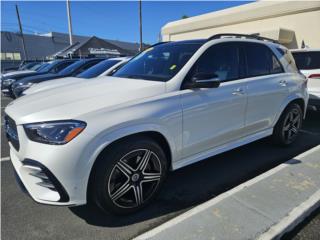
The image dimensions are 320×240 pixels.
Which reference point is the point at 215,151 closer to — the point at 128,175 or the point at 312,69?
the point at 128,175

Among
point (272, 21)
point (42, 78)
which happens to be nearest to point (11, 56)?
point (272, 21)

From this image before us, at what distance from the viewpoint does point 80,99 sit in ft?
8.87

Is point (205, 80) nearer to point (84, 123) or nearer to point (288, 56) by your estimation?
point (84, 123)

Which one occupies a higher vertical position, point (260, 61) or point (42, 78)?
point (260, 61)

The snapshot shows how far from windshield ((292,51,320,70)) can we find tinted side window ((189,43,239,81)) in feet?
11.9

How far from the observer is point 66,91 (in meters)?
3.14

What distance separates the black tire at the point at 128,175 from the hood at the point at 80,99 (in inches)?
16.7

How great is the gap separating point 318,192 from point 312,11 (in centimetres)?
1462

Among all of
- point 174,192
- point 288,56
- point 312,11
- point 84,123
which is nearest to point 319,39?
point 312,11

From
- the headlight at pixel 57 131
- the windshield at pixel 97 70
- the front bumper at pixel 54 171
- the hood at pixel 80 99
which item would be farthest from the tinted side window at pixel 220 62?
the windshield at pixel 97 70

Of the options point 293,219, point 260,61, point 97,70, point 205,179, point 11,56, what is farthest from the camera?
point 11,56

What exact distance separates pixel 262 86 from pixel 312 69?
3.20 meters

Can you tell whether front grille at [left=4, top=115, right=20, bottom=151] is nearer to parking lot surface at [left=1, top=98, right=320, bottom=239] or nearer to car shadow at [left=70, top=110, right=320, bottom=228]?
parking lot surface at [left=1, top=98, right=320, bottom=239]

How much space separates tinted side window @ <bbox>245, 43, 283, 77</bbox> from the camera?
13.0ft
